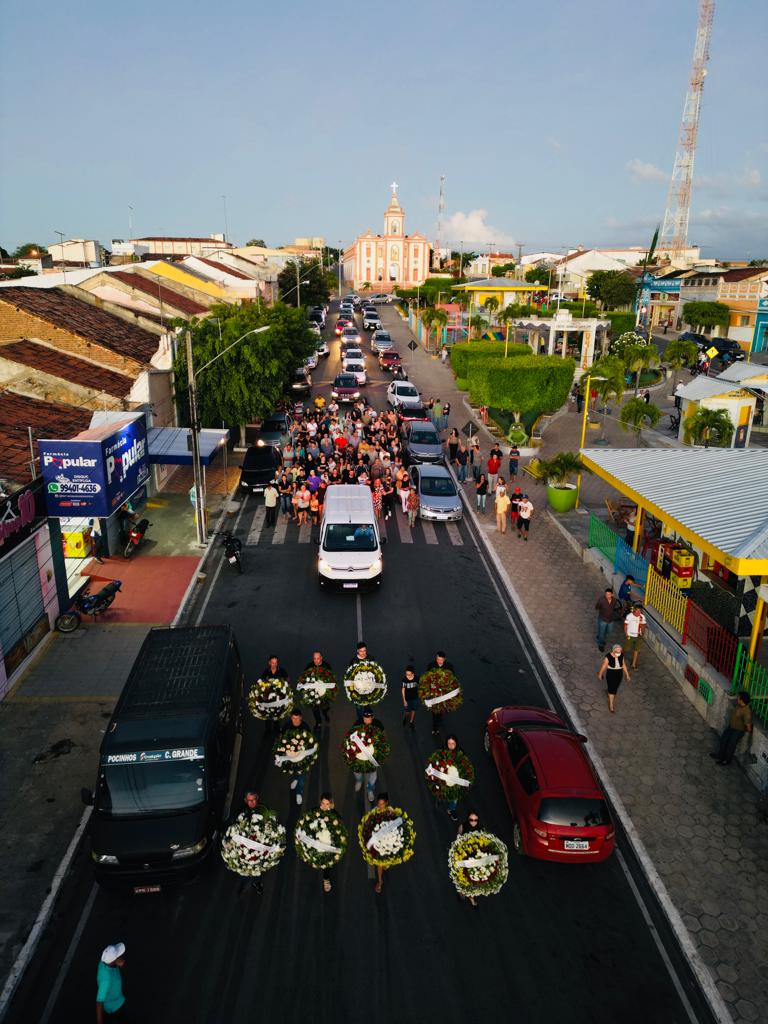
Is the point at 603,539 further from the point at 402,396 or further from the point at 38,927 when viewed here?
the point at 402,396

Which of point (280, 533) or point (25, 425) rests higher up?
point (25, 425)

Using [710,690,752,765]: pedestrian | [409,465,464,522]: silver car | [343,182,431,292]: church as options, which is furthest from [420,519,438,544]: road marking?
[343,182,431,292]: church

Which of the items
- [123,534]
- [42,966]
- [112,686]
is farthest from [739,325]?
[42,966]

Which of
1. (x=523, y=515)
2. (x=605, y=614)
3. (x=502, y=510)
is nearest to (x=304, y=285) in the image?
(x=502, y=510)

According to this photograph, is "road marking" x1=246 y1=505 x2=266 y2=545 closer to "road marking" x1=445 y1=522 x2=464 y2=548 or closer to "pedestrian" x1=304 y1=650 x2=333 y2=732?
"road marking" x1=445 y1=522 x2=464 y2=548

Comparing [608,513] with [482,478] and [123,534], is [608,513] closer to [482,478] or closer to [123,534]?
[482,478]

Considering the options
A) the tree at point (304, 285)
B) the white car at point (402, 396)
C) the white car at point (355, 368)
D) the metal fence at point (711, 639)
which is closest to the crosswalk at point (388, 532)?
the metal fence at point (711, 639)
